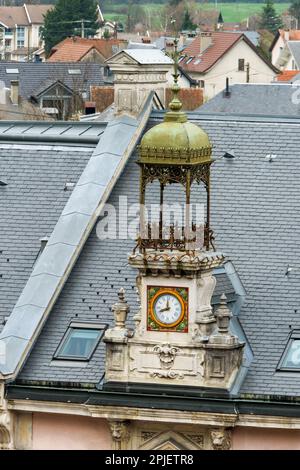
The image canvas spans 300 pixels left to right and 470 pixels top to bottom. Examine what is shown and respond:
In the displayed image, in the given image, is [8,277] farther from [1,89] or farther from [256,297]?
[1,89]

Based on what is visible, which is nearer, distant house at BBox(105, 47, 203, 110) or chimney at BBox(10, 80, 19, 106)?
distant house at BBox(105, 47, 203, 110)

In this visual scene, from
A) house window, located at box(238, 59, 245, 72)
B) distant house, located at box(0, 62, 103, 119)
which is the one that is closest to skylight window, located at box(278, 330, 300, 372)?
distant house, located at box(0, 62, 103, 119)

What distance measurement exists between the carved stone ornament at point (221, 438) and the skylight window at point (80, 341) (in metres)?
3.41

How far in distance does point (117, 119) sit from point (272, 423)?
10.5 meters

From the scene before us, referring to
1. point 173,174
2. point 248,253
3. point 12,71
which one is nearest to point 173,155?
point 173,174

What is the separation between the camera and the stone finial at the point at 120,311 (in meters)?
48.8

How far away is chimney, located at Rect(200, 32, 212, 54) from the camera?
190 m

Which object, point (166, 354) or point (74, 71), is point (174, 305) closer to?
point (166, 354)

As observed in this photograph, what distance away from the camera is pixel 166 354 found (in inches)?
1911

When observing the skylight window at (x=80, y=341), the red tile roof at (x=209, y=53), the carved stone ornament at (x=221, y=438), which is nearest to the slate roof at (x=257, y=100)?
the red tile roof at (x=209, y=53)

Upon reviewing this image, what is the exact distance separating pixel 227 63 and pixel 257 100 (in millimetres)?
65768

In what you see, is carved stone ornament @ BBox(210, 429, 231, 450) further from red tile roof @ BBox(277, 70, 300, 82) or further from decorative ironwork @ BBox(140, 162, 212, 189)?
red tile roof @ BBox(277, 70, 300, 82)

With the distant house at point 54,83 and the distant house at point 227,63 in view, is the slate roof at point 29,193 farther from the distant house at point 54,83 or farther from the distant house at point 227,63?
the distant house at point 227,63

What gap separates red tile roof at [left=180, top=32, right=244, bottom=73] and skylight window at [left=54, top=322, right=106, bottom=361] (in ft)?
435
